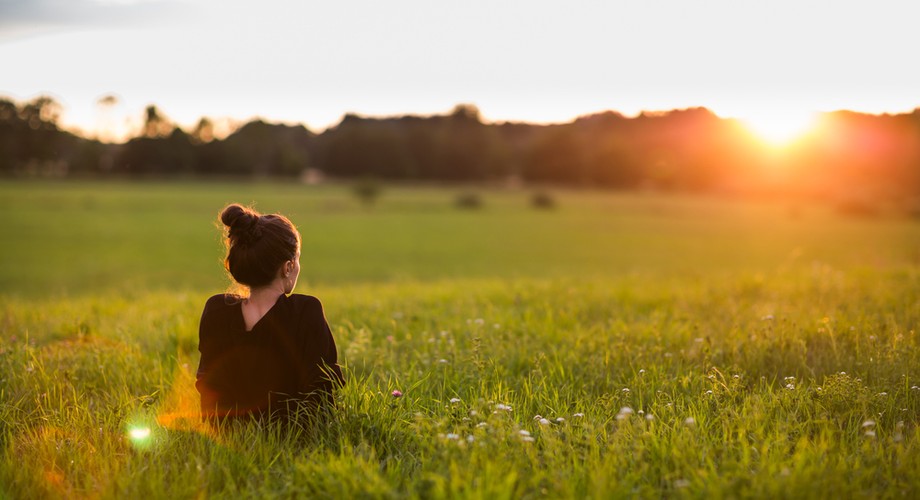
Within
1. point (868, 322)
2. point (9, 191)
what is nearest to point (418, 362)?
point (868, 322)

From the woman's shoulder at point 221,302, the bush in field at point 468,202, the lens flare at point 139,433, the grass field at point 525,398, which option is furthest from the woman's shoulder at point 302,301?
the bush in field at point 468,202

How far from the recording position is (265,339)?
3205 millimetres

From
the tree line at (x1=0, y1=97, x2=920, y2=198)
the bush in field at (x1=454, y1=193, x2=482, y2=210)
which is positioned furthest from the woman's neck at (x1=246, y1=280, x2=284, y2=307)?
the bush in field at (x1=454, y1=193, x2=482, y2=210)

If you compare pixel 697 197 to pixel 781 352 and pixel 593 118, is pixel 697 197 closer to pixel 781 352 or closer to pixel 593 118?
pixel 593 118

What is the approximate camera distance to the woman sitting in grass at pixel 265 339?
3.16m

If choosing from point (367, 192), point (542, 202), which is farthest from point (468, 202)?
point (367, 192)

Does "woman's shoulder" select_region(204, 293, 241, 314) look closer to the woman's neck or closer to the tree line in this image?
the woman's neck

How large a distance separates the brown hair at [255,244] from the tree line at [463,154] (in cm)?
6044

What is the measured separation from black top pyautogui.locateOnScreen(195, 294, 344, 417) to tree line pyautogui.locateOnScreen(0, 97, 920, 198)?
198 feet

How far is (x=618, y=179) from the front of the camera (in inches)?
3952

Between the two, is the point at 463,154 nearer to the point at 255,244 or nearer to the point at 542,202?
the point at 542,202

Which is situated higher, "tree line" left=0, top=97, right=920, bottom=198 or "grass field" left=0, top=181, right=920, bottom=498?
"tree line" left=0, top=97, right=920, bottom=198

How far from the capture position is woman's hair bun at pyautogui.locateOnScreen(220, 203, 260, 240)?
3.05m

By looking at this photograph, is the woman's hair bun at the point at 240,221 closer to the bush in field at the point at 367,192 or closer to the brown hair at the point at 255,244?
the brown hair at the point at 255,244
